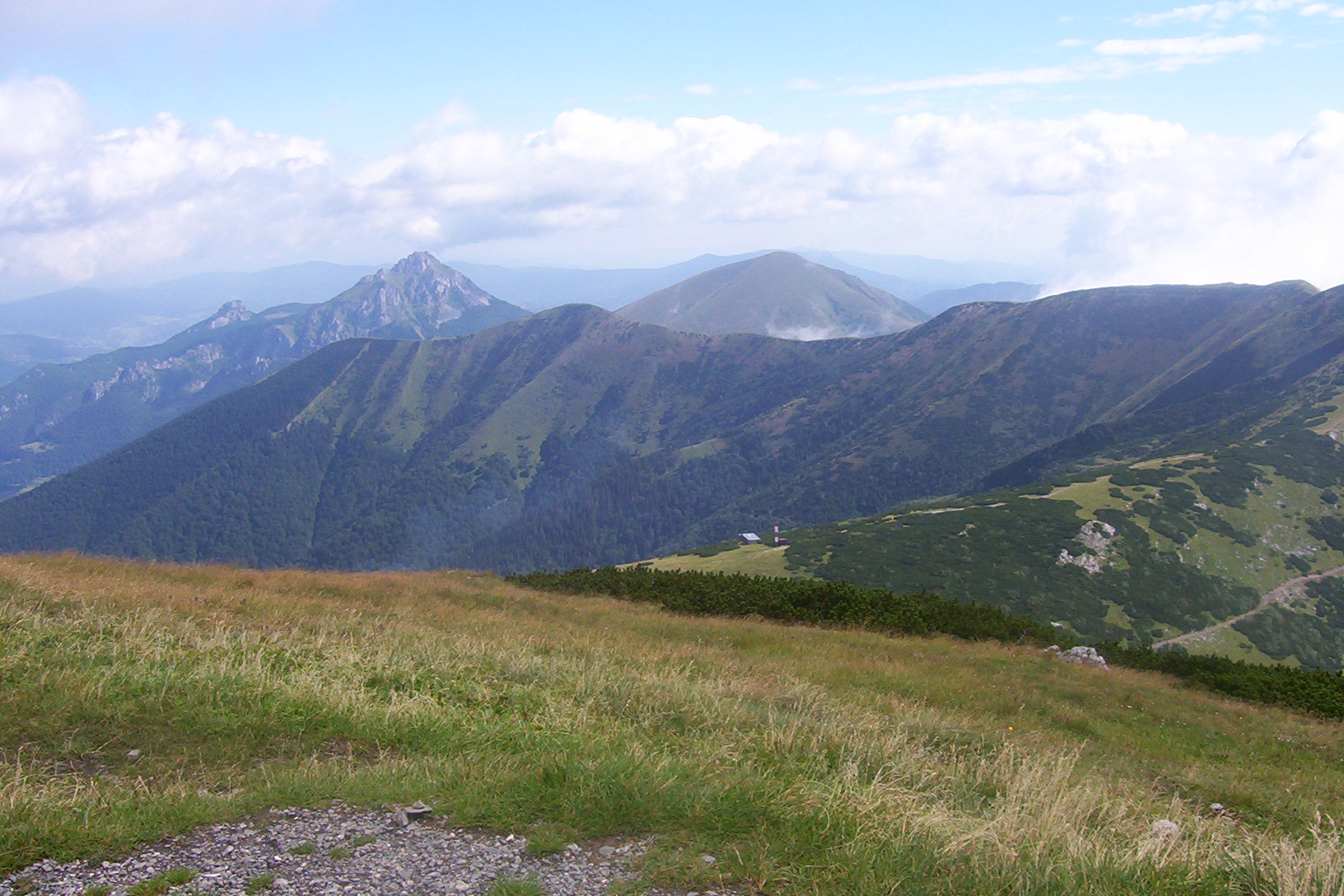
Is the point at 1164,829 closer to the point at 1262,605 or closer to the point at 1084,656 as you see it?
the point at 1084,656

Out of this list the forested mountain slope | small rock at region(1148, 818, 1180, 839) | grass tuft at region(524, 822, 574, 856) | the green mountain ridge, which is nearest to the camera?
grass tuft at region(524, 822, 574, 856)

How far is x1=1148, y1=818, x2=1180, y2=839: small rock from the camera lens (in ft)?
26.3

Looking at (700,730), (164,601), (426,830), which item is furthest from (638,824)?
(164,601)

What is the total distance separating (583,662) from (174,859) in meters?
8.54

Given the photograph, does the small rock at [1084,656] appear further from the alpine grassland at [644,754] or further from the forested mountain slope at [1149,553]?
the forested mountain slope at [1149,553]

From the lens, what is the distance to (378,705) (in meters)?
10.7

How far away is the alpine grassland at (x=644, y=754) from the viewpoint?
6.70m

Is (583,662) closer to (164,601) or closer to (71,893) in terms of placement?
(71,893)

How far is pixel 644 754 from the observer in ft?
29.5

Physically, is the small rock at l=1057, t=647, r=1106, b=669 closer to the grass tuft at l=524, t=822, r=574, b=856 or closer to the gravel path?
the grass tuft at l=524, t=822, r=574, b=856

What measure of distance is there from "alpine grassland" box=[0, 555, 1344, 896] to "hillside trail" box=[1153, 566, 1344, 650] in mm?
73065

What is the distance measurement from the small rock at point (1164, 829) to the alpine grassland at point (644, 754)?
115mm

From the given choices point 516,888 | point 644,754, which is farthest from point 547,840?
point 644,754

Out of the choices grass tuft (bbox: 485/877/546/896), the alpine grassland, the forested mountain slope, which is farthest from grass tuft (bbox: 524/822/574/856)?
the forested mountain slope
